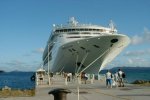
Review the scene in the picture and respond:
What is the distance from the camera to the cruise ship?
5059cm

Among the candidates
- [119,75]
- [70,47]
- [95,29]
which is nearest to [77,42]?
[70,47]

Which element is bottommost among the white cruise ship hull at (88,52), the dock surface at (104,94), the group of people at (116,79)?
the dock surface at (104,94)

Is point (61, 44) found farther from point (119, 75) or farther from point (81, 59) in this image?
point (119, 75)

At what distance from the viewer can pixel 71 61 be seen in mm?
56625

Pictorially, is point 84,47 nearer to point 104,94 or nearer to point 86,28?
point 86,28

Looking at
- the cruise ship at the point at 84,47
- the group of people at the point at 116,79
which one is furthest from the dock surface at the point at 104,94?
the cruise ship at the point at 84,47

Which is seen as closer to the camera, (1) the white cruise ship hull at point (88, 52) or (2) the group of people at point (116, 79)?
(2) the group of people at point (116, 79)

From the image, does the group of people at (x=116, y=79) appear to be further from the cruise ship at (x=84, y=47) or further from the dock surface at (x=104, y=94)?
the cruise ship at (x=84, y=47)

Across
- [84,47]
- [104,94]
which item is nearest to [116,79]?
[104,94]

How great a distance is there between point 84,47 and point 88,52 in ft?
3.56

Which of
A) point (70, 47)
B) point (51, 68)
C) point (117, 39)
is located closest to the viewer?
point (117, 39)

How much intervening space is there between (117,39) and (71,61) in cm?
968

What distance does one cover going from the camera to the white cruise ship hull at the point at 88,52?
50.3 meters

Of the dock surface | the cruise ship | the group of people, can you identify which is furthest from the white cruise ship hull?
the dock surface
